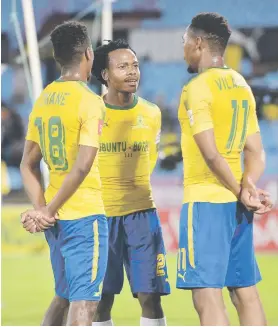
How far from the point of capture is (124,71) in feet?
18.4

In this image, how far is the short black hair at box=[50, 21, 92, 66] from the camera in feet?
15.8

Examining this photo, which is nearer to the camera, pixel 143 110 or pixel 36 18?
pixel 143 110

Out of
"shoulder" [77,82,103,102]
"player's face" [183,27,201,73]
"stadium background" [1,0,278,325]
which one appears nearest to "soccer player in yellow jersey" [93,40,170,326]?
"player's face" [183,27,201,73]

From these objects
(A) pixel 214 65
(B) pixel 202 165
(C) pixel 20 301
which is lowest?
(C) pixel 20 301

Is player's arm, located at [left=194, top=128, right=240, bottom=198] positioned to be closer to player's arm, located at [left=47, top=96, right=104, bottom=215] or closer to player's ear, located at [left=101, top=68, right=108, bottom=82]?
player's arm, located at [left=47, top=96, right=104, bottom=215]

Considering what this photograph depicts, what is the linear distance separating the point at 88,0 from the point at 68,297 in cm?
1350

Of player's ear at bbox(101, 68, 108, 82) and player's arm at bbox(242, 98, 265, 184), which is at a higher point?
player's ear at bbox(101, 68, 108, 82)

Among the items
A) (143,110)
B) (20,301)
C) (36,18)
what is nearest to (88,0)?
(36,18)

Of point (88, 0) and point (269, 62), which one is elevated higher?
point (88, 0)

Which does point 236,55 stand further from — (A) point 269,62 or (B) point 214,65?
(B) point 214,65

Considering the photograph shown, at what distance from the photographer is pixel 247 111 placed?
187 inches

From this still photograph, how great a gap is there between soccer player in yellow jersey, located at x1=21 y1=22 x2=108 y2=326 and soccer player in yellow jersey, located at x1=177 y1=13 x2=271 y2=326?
45cm

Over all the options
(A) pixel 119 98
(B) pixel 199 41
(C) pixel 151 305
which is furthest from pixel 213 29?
(C) pixel 151 305

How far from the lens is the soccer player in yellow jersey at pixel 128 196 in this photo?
555 cm
